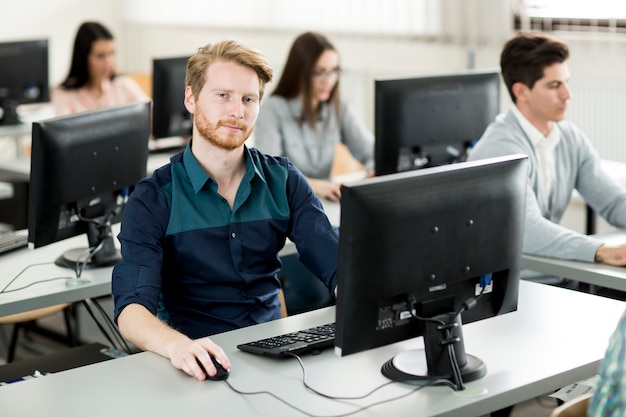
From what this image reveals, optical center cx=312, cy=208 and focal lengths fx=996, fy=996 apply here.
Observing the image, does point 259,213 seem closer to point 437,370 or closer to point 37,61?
point 437,370

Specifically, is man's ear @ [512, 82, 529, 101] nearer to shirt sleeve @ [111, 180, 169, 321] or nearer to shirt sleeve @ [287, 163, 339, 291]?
shirt sleeve @ [287, 163, 339, 291]

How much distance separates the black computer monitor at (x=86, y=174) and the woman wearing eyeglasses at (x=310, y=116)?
1.17 metres

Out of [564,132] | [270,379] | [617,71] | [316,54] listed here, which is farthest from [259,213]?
[617,71]

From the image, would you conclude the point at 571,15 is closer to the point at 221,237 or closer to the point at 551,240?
the point at 551,240

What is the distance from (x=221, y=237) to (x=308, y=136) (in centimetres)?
184

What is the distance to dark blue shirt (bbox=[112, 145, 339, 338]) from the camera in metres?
2.31

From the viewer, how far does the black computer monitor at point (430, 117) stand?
10.9ft

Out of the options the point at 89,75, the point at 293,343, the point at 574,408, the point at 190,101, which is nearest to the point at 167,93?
the point at 89,75

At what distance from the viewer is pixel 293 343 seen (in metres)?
2.11

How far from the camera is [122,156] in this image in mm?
2857

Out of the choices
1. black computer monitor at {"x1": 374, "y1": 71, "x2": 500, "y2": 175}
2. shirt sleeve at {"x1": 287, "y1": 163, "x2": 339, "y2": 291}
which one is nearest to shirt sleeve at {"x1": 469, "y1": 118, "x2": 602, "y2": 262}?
black computer monitor at {"x1": 374, "y1": 71, "x2": 500, "y2": 175}

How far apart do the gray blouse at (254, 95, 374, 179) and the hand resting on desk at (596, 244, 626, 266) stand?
1568mm

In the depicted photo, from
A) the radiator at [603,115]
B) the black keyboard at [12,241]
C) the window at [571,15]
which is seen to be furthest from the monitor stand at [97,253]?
the window at [571,15]

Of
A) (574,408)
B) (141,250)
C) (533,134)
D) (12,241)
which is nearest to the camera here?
(574,408)
